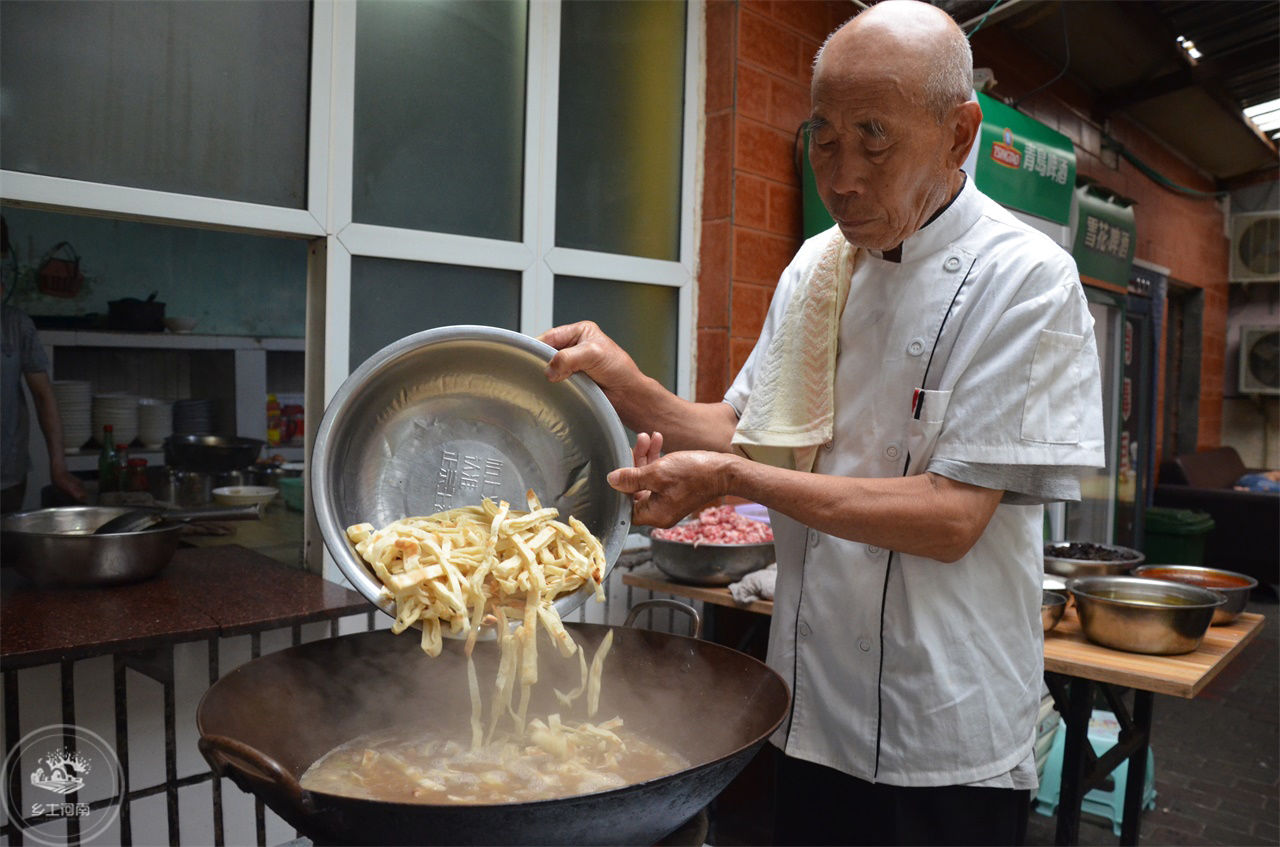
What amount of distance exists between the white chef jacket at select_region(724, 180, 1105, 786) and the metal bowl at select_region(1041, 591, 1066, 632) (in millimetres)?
914

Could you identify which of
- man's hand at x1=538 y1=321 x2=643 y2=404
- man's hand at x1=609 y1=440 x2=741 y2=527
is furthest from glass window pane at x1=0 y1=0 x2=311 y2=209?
man's hand at x1=609 y1=440 x2=741 y2=527

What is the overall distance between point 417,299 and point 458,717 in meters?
1.46

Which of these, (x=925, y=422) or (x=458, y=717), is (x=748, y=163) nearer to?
(x=925, y=422)

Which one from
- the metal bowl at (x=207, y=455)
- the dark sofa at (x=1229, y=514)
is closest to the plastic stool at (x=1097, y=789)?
the metal bowl at (x=207, y=455)

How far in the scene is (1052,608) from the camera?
2.64 metres

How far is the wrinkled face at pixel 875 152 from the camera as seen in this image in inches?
60.0

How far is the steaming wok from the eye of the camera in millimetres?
1066

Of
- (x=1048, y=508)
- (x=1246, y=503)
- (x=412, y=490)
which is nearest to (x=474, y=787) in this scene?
(x=412, y=490)

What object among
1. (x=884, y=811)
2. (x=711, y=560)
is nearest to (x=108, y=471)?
(x=711, y=560)

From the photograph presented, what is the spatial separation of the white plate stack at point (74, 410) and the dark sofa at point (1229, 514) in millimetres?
9097

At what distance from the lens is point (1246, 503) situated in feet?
27.1

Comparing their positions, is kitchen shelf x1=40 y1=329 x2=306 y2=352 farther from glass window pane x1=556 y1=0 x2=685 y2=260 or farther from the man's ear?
the man's ear

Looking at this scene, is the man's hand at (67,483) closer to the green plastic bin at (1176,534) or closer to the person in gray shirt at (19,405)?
the person in gray shirt at (19,405)

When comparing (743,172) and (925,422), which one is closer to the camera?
(925,422)
